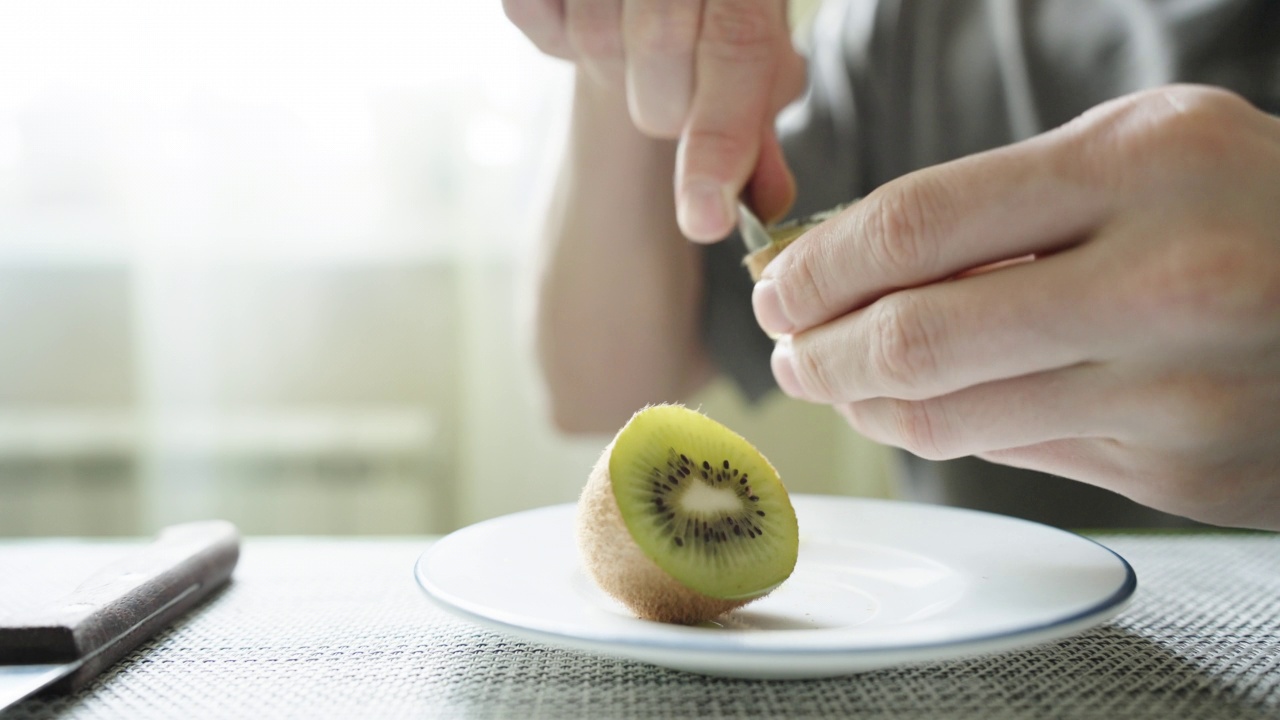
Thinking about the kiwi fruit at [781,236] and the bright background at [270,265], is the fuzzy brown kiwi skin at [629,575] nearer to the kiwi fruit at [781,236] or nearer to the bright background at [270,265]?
the kiwi fruit at [781,236]

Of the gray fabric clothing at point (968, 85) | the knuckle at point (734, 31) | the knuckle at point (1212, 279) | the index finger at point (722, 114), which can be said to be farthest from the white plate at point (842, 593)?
the gray fabric clothing at point (968, 85)

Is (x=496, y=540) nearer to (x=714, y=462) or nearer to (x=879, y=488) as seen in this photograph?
(x=714, y=462)

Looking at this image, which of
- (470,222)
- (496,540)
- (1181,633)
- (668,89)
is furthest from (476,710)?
(470,222)

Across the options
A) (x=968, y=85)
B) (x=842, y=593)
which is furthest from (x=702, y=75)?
(x=968, y=85)

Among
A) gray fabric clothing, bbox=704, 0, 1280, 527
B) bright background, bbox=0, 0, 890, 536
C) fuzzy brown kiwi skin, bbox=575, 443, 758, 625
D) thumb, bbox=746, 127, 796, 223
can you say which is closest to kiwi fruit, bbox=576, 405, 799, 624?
fuzzy brown kiwi skin, bbox=575, 443, 758, 625

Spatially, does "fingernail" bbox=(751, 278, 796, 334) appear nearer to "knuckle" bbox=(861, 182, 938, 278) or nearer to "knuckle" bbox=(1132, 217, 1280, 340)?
"knuckle" bbox=(861, 182, 938, 278)
